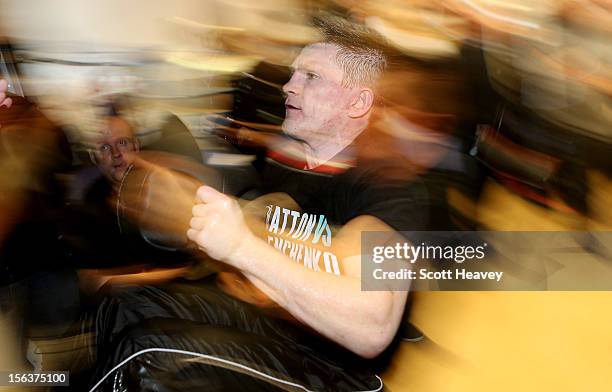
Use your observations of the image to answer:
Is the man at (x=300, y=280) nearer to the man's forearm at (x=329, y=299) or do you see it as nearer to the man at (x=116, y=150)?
the man's forearm at (x=329, y=299)

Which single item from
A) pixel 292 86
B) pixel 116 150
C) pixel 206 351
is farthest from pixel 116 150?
pixel 206 351

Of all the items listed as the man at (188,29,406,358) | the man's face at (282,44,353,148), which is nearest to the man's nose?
the man's face at (282,44,353,148)

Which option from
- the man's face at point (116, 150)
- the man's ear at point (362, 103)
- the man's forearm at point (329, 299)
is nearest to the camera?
the man's forearm at point (329, 299)

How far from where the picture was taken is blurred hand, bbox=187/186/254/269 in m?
0.99

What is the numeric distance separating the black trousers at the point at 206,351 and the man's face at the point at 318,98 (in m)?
0.34

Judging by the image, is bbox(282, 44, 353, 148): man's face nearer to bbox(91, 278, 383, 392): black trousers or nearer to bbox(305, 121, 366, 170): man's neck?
bbox(305, 121, 366, 170): man's neck

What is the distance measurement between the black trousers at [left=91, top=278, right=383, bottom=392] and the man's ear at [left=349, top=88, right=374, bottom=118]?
1.26 ft

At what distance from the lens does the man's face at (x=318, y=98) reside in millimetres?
1170

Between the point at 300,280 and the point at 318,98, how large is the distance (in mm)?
353

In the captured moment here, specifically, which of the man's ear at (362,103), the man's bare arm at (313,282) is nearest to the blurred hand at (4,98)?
the man's bare arm at (313,282)

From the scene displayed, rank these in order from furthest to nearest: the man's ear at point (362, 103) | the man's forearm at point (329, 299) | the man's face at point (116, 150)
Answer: the man's face at point (116, 150)
the man's ear at point (362, 103)
the man's forearm at point (329, 299)

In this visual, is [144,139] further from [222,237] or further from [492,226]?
[492,226]

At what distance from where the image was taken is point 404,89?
3.92ft

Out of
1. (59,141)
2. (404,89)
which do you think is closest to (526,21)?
(404,89)
